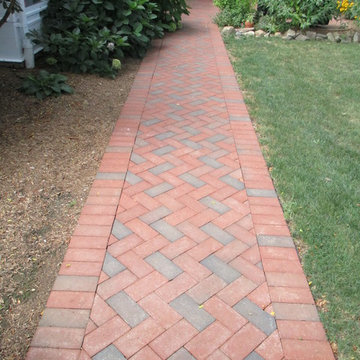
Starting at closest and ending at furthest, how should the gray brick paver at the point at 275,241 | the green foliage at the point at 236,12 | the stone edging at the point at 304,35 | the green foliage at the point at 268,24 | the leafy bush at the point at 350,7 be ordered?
the gray brick paver at the point at 275,241, the leafy bush at the point at 350,7, the stone edging at the point at 304,35, the green foliage at the point at 268,24, the green foliage at the point at 236,12

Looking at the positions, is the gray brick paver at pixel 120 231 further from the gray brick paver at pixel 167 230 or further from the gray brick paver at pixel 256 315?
the gray brick paver at pixel 256 315

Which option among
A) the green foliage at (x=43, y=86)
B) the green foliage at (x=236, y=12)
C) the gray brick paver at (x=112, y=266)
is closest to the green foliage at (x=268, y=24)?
the green foliage at (x=236, y=12)

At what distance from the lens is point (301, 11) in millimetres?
8117

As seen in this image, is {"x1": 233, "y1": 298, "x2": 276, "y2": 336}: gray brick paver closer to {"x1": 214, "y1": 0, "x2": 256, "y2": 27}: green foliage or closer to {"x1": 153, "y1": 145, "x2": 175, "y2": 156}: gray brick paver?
{"x1": 153, "y1": 145, "x2": 175, "y2": 156}: gray brick paver

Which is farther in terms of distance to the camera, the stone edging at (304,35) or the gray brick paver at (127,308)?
the stone edging at (304,35)

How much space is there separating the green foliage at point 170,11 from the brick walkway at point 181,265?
4.39m

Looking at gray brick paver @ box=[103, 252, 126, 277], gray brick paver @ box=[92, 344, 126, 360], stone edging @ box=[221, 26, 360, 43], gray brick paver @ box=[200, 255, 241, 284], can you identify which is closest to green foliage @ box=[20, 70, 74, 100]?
gray brick paver @ box=[103, 252, 126, 277]

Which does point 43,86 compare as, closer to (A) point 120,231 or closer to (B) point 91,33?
(B) point 91,33

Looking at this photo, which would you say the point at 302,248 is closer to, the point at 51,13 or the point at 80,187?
the point at 80,187

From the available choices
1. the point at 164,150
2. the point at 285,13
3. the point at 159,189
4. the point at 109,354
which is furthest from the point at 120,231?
the point at 285,13

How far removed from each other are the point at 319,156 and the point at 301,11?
18.8 feet

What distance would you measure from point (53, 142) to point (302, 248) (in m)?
2.27

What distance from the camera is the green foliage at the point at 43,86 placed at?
4.42 m

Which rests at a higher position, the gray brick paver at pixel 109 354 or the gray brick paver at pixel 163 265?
the gray brick paver at pixel 163 265
